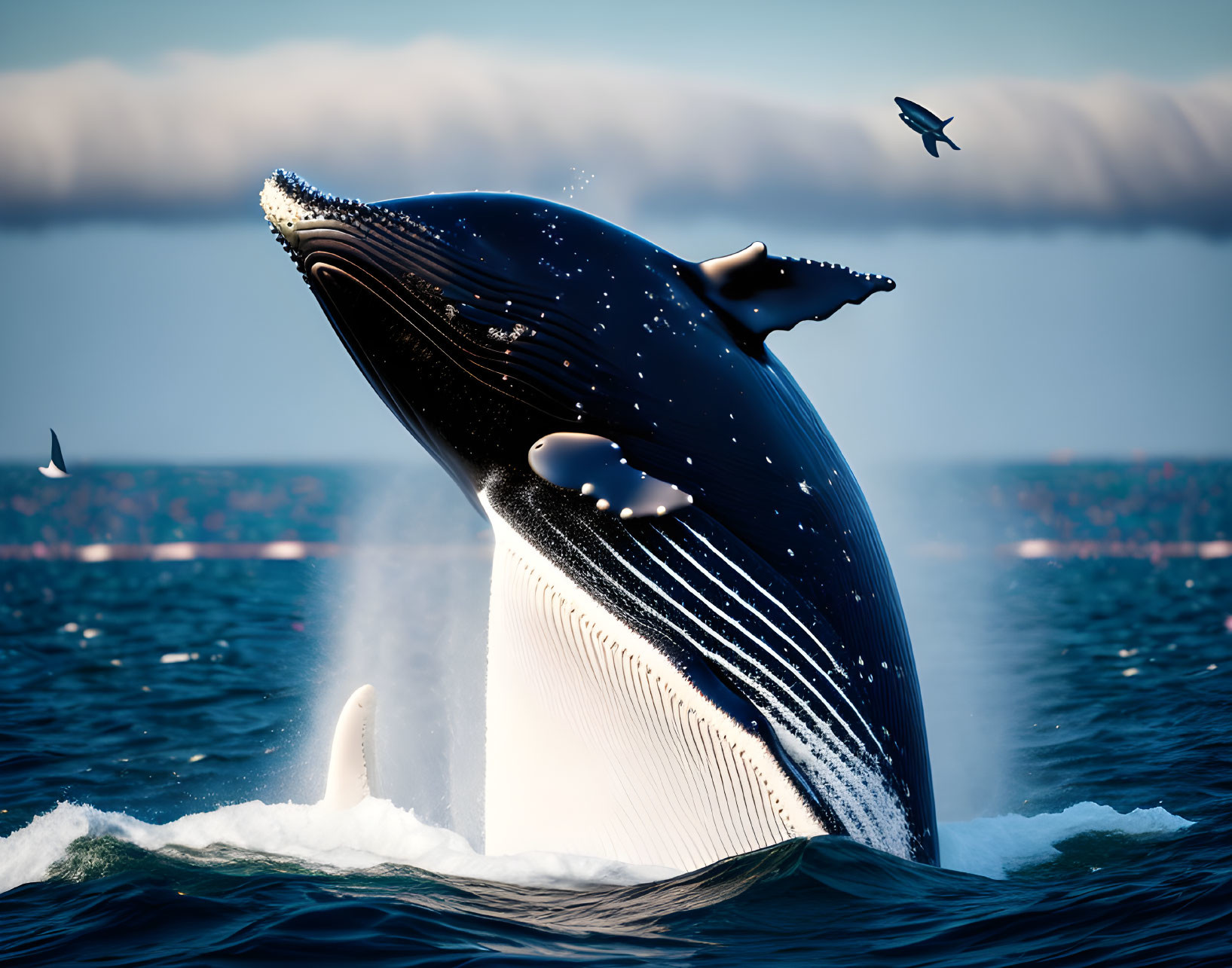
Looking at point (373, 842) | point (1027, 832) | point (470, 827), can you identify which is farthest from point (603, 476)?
point (1027, 832)

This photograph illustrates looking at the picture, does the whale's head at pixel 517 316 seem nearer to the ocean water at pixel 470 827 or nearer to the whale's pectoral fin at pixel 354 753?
the whale's pectoral fin at pixel 354 753

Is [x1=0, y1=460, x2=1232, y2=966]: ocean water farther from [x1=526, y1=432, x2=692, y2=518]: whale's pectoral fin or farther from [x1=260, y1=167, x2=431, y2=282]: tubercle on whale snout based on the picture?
[x1=260, y1=167, x2=431, y2=282]: tubercle on whale snout

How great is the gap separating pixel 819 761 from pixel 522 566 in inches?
85.6

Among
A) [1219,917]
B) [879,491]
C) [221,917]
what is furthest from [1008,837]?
[879,491]

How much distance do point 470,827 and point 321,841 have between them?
1504 mm

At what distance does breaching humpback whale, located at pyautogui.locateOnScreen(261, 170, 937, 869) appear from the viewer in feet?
25.2

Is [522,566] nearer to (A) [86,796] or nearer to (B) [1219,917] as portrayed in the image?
(B) [1219,917]

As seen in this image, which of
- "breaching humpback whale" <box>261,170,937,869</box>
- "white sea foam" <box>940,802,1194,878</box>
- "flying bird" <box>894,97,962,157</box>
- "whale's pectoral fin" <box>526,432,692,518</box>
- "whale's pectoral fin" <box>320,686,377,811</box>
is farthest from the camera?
"flying bird" <box>894,97,962,157</box>

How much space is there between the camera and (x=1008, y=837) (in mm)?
10297

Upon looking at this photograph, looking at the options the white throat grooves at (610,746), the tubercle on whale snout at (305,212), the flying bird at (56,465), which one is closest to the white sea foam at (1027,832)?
the white throat grooves at (610,746)

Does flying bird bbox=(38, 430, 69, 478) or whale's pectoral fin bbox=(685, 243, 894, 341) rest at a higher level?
flying bird bbox=(38, 430, 69, 478)

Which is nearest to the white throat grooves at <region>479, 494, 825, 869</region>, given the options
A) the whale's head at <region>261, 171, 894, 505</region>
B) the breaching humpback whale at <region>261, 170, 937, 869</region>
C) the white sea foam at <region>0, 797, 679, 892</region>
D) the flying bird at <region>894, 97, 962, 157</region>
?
the breaching humpback whale at <region>261, 170, 937, 869</region>

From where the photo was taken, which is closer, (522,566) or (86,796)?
(522,566)

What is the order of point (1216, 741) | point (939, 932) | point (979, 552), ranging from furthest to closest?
point (979, 552) < point (1216, 741) < point (939, 932)
